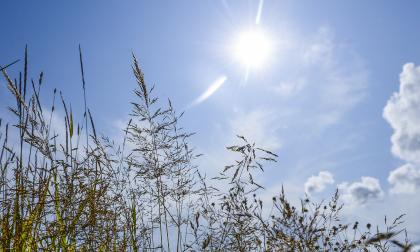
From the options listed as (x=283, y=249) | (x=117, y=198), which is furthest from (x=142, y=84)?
(x=283, y=249)

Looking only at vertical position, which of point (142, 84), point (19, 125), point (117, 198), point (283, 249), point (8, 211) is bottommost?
point (283, 249)

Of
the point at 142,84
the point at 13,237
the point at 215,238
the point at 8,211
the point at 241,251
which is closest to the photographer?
the point at 13,237

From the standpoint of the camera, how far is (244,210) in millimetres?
3080

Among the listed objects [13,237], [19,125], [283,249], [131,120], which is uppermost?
[131,120]

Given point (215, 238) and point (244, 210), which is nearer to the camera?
point (244, 210)

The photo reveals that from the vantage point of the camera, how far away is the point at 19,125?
11.6ft

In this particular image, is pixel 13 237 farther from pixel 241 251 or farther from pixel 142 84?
pixel 142 84

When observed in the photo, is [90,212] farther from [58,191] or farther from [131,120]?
[131,120]

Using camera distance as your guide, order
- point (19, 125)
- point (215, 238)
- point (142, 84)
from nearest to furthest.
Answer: point (19, 125), point (215, 238), point (142, 84)

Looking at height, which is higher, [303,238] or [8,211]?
[8,211]

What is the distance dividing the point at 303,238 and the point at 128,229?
1.92 m

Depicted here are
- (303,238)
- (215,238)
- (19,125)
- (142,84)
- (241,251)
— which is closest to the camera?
(303,238)

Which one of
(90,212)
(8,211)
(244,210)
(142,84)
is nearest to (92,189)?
→ (90,212)

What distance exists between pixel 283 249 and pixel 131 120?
8.54 ft
